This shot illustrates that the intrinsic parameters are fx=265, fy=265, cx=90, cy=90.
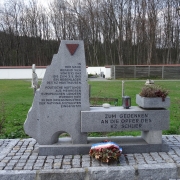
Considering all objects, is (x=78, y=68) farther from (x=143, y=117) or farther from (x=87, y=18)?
(x=87, y=18)

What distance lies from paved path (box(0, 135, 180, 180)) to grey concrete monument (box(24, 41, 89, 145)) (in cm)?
54

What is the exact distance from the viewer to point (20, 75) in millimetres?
40188

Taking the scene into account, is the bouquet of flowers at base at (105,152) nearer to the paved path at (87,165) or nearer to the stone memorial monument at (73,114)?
the paved path at (87,165)

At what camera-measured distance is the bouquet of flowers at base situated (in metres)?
5.18

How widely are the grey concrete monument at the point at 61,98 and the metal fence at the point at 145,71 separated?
29.0 meters

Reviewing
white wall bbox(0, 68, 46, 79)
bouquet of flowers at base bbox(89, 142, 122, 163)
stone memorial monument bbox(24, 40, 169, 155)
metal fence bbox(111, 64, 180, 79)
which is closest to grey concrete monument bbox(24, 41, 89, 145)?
stone memorial monument bbox(24, 40, 169, 155)

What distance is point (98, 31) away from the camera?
54.1 metres

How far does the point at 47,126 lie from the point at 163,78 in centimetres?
3121

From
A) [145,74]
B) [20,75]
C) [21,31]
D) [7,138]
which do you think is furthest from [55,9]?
[7,138]

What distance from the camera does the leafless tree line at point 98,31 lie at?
50.2m

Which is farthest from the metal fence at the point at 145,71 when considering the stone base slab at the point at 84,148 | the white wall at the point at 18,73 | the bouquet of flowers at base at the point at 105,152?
the bouquet of flowers at base at the point at 105,152

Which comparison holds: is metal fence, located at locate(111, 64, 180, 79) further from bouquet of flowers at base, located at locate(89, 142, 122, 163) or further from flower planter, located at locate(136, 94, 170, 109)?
bouquet of flowers at base, located at locate(89, 142, 122, 163)

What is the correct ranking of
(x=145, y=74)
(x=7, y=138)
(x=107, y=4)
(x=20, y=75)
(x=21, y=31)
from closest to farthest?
(x=7, y=138), (x=145, y=74), (x=20, y=75), (x=107, y=4), (x=21, y=31)

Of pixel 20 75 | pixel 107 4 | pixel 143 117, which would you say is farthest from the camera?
pixel 107 4
